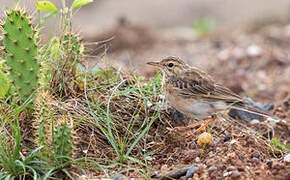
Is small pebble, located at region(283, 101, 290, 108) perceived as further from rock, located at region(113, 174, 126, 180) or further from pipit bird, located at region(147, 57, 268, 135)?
rock, located at region(113, 174, 126, 180)

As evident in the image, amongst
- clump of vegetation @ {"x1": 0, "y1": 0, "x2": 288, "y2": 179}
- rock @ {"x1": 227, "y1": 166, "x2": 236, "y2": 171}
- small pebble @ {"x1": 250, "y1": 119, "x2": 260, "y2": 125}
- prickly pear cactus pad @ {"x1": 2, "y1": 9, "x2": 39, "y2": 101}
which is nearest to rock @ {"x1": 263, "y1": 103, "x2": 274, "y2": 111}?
small pebble @ {"x1": 250, "y1": 119, "x2": 260, "y2": 125}

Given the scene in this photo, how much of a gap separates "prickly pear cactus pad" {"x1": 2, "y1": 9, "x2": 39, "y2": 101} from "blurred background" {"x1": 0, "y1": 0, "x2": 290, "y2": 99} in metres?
0.45

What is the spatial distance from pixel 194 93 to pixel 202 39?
23.3 ft

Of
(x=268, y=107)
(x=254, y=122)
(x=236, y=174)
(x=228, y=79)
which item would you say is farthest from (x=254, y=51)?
(x=236, y=174)

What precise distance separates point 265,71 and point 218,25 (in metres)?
7.13

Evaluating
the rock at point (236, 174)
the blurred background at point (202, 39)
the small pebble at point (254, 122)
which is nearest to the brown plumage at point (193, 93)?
the small pebble at point (254, 122)

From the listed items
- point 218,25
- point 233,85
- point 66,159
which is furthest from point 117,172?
point 218,25

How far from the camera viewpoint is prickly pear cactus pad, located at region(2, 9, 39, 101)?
15.6 ft

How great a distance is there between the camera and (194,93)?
5.81m

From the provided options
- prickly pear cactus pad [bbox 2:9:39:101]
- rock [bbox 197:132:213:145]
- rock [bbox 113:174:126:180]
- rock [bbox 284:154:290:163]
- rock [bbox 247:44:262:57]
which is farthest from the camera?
rock [bbox 247:44:262:57]

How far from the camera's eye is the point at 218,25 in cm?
1631

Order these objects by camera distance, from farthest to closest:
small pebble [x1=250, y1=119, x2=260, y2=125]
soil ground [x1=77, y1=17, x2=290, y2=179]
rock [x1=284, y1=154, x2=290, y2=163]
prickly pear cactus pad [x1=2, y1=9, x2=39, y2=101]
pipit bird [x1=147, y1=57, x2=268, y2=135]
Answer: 1. small pebble [x1=250, y1=119, x2=260, y2=125]
2. pipit bird [x1=147, y1=57, x2=268, y2=135]
3. prickly pear cactus pad [x1=2, y1=9, x2=39, y2=101]
4. rock [x1=284, y1=154, x2=290, y2=163]
5. soil ground [x1=77, y1=17, x2=290, y2=179]

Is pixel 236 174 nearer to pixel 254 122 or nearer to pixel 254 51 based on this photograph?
pixel 254 122

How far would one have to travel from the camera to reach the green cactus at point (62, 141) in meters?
4.05
